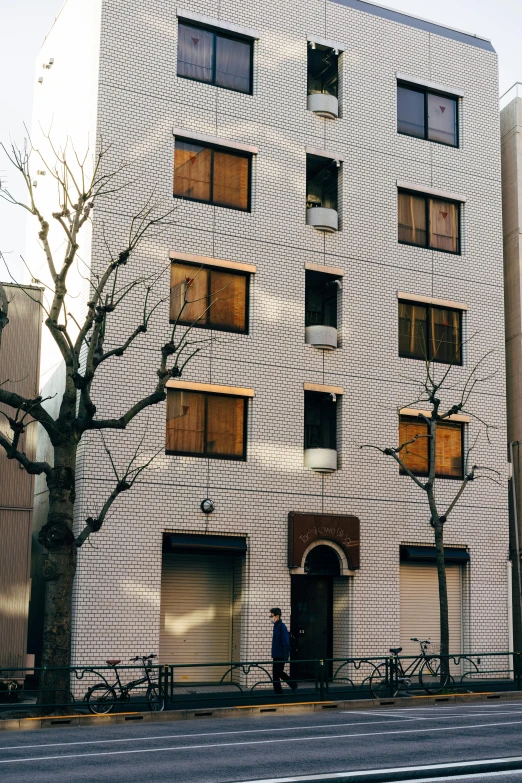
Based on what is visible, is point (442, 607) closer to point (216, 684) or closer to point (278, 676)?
point (278, 676)

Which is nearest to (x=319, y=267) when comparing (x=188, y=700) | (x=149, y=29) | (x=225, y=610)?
(x=149, y=29)

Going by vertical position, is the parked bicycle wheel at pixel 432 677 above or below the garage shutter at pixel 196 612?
below

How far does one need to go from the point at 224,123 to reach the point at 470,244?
8.45m

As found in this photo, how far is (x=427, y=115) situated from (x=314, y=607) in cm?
1487

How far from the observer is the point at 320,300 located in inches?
1150

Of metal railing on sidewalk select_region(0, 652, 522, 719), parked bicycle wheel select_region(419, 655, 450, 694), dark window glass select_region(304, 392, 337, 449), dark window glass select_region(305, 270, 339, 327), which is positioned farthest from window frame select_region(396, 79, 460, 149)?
parked bicycle wheel select_region(419, 655, 450, 694)

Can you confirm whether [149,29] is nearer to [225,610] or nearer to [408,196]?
[408,196]

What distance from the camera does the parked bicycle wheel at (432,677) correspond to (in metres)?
23.3

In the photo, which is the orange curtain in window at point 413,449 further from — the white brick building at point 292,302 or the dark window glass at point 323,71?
the dark window glass at point 323,71

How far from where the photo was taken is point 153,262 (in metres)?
25.8

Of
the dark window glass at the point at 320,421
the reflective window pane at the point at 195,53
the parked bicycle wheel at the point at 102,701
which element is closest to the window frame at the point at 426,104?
the reflective window pane at the point at 195,53

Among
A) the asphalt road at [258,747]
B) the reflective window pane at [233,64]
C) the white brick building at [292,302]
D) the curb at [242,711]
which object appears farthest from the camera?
the reflective window pane at [233,64]

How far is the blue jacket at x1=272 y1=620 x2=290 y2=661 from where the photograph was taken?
906 inches

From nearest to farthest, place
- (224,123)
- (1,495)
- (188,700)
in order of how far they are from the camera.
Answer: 1. (188,700)
2. (1,495)
3. (224,123)
